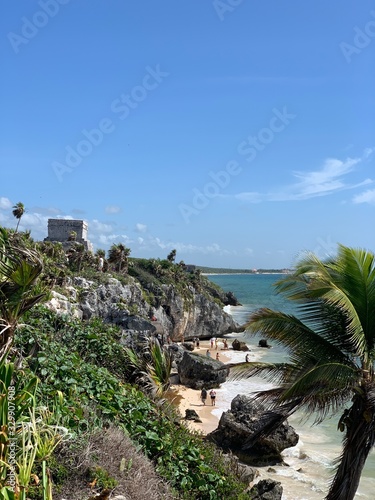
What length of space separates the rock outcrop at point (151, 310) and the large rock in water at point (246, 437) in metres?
9.94

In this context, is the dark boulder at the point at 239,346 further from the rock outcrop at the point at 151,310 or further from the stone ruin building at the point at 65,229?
the stone ruin building at the point at 65,229

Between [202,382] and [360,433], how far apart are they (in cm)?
2523

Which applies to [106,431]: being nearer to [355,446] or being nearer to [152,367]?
[355,446]

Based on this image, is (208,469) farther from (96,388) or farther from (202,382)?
(202,382)

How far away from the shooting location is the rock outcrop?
34.5 metres

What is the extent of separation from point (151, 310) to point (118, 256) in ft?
34.1

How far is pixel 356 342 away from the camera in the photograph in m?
8.51

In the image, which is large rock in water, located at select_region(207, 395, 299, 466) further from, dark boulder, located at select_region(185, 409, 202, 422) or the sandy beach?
dark boulder, located at select_region(185, 409, 202, 422)

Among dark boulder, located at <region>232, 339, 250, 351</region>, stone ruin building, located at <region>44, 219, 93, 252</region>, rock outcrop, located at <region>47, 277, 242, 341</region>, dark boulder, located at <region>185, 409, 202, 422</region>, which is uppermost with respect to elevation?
stone ruin building, located at <region>44, 219, 93, 252</region>

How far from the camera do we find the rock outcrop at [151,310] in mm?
34531

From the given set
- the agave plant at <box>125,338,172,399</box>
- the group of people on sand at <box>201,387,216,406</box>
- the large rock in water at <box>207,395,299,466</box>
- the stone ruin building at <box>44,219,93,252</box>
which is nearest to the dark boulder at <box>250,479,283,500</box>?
the agave plant at <box>125,338,172,399</box>

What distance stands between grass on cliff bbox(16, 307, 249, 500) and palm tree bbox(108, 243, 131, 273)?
159 ft

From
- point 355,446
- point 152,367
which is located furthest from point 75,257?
point 355,446

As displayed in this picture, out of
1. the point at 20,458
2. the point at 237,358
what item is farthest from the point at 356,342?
the point at 237,358
